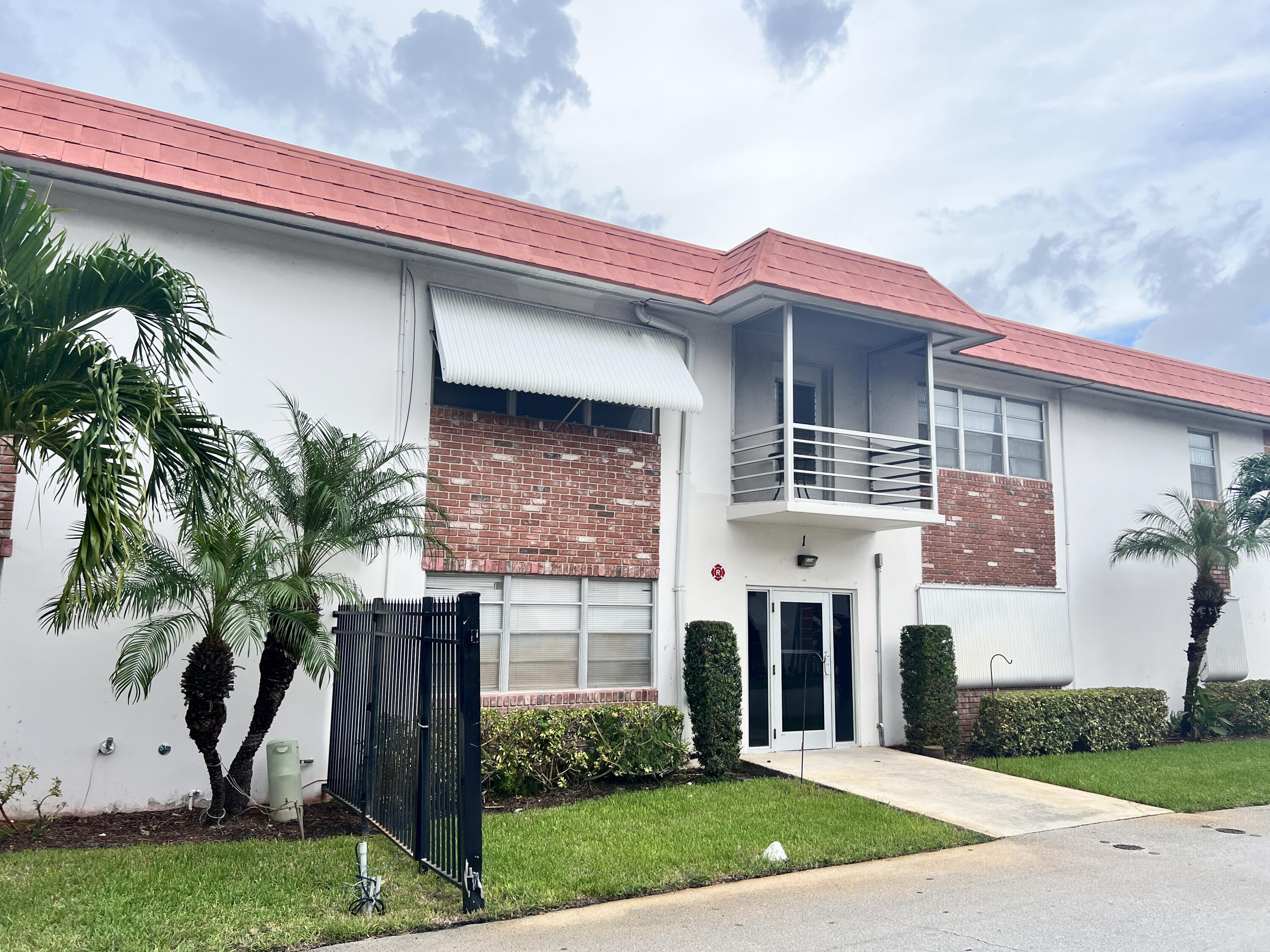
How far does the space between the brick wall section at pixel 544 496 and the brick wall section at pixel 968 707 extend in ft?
18.5

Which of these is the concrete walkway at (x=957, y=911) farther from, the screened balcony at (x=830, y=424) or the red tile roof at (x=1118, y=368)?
the red tile roof at (x=1118, y=368)

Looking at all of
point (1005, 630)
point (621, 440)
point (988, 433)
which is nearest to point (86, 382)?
point (621, 440)

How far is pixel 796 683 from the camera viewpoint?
1352 cm

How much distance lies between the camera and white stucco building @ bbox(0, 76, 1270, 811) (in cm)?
961

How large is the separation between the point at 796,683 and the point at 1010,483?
215 inches

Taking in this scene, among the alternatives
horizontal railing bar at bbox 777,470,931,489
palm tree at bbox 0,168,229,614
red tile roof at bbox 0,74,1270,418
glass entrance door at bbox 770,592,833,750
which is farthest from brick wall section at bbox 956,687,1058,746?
palm tree at bbox 0,168,229,614

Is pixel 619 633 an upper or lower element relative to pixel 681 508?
lower

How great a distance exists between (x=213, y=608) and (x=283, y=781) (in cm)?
187

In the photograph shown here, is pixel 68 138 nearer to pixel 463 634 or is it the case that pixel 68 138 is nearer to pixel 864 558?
pixel 463 634

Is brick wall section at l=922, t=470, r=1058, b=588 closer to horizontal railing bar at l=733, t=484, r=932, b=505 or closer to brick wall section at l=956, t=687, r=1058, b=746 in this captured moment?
horizontal railing bar at l=733, t=484, r=932, b=505

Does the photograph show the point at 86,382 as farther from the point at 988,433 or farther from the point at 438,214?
the point at 988,433

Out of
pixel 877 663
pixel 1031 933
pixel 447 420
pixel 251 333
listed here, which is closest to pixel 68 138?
pixel 251 333

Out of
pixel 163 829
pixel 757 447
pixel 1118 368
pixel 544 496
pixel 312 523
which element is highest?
pixel 1118 368

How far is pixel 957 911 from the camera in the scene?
21.5ft
